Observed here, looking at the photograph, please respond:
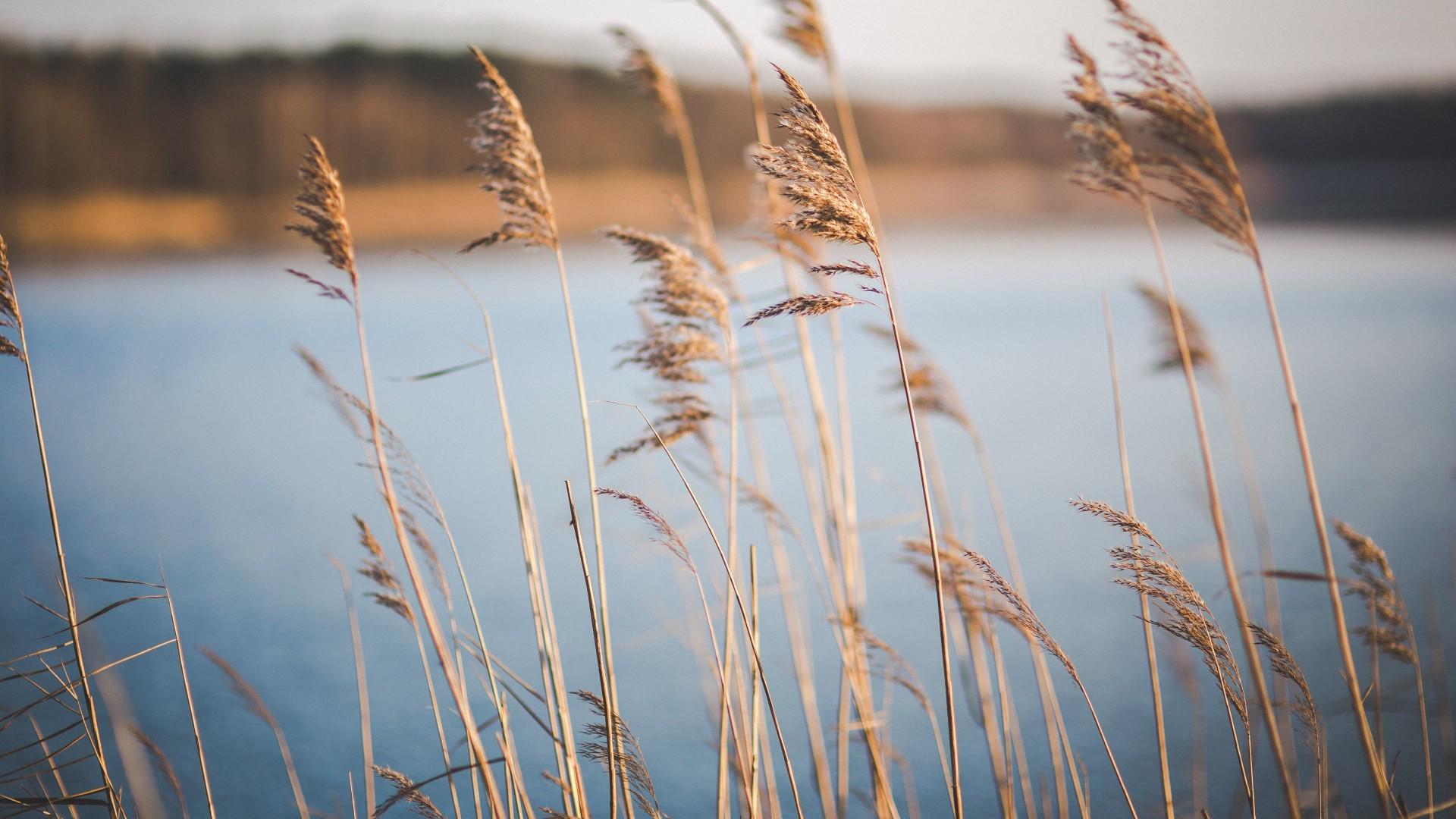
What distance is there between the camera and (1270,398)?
31.7 feet

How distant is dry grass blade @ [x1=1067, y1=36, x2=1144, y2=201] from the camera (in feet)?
5.20

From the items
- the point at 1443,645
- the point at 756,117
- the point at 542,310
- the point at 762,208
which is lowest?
the point at 1443,645

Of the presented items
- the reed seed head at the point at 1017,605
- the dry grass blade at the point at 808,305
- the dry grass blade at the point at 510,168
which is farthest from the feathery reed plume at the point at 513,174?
the reed seed head at the point at 1017,605

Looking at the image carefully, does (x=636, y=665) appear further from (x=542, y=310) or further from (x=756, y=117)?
(x=542, y=310)

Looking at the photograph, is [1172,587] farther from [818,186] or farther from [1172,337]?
[1172,337]

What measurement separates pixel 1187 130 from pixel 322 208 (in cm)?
158

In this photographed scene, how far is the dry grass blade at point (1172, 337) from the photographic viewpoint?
2389mm

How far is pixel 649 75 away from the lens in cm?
243

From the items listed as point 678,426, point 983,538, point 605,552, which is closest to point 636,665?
point 605,552

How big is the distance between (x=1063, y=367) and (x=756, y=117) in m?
10.4

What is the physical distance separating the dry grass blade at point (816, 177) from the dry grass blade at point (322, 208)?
83 cm

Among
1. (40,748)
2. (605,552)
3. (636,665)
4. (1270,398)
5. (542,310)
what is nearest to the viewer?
(40,748)

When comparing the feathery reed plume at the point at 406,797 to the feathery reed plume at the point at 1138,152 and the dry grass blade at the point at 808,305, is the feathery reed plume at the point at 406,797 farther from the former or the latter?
the feathery reed plume at the point at 1138,152

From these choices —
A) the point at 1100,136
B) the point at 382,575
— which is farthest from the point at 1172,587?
the point at 382,575
